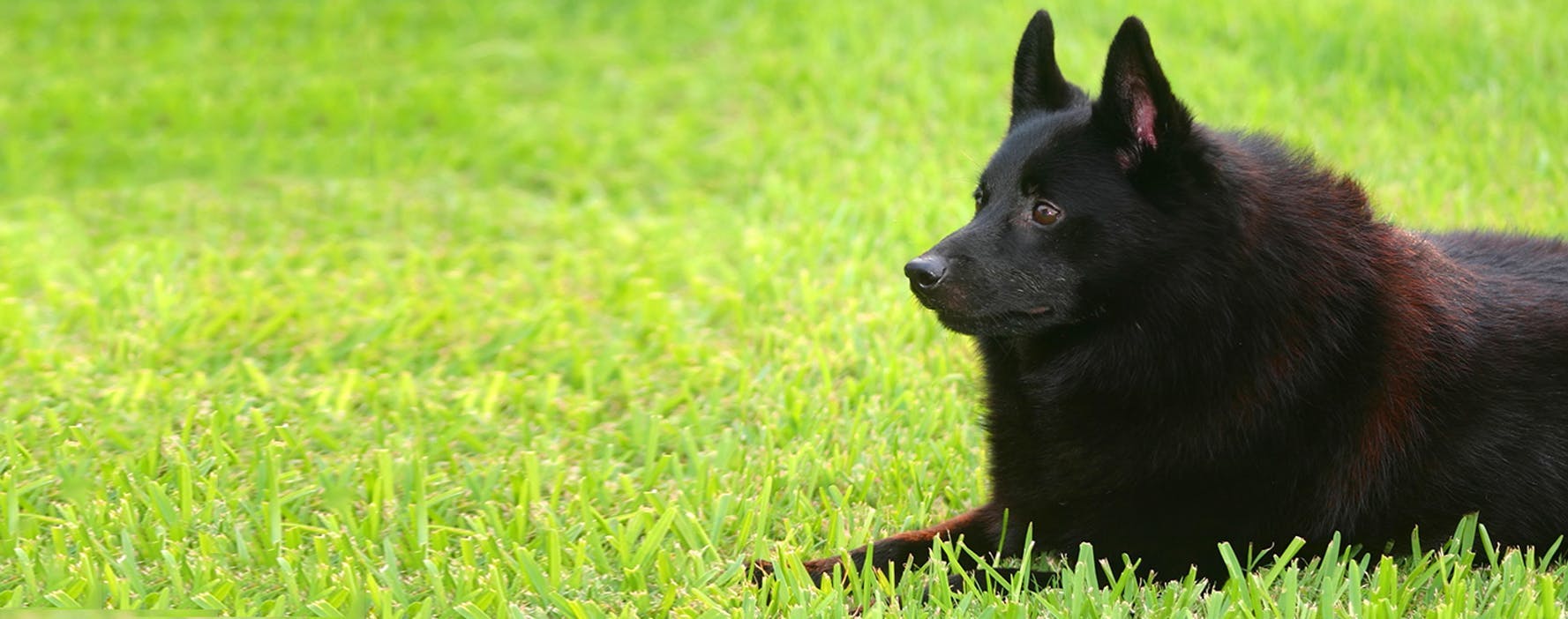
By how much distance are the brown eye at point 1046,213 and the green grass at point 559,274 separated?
0.82m

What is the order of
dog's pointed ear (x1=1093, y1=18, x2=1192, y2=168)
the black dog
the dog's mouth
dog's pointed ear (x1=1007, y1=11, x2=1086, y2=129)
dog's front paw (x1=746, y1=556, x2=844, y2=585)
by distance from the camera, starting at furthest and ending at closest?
dog's pointed ear (x1=1007, y1=11, x2=1086, y2=129) → dog's front paw (x1=746, y1=556, x2=844, y2=585) → the dog's mouth → the black dog → dog's pointed ear (x1=1093, y1=18, x2=1192, y2=168)

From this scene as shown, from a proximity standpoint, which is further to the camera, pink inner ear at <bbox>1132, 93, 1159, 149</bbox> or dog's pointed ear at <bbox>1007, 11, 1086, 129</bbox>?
dog's pointed ear at <bbox>1007, 11, 1086, 129</bbox>

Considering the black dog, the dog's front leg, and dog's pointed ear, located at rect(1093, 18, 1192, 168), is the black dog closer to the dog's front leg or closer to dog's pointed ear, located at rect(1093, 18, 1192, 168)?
dog's pointed ear, located at rect(1093, 18, 1192, 168)

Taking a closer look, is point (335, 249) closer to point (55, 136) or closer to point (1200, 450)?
point (55, 136)

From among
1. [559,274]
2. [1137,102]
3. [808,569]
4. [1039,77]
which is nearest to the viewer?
[1137,102]

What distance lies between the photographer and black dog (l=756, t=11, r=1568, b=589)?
11.0ft

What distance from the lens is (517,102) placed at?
369 inches

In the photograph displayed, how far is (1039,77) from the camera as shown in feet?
12.7

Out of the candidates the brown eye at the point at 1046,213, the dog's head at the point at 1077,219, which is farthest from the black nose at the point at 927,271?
the brown eye at the point at 1046,213

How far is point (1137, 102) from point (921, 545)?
1.21 m

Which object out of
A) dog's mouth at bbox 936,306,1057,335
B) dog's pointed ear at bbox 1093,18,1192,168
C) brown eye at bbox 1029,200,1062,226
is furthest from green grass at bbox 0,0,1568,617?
dog's pointed ear at bbox 1093,18,1192,168

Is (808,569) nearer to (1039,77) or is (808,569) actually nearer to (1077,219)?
(1077,219)

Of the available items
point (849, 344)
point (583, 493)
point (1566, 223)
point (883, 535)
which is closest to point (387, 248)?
point (849, 344)

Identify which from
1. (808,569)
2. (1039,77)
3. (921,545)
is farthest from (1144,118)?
(808,569)
